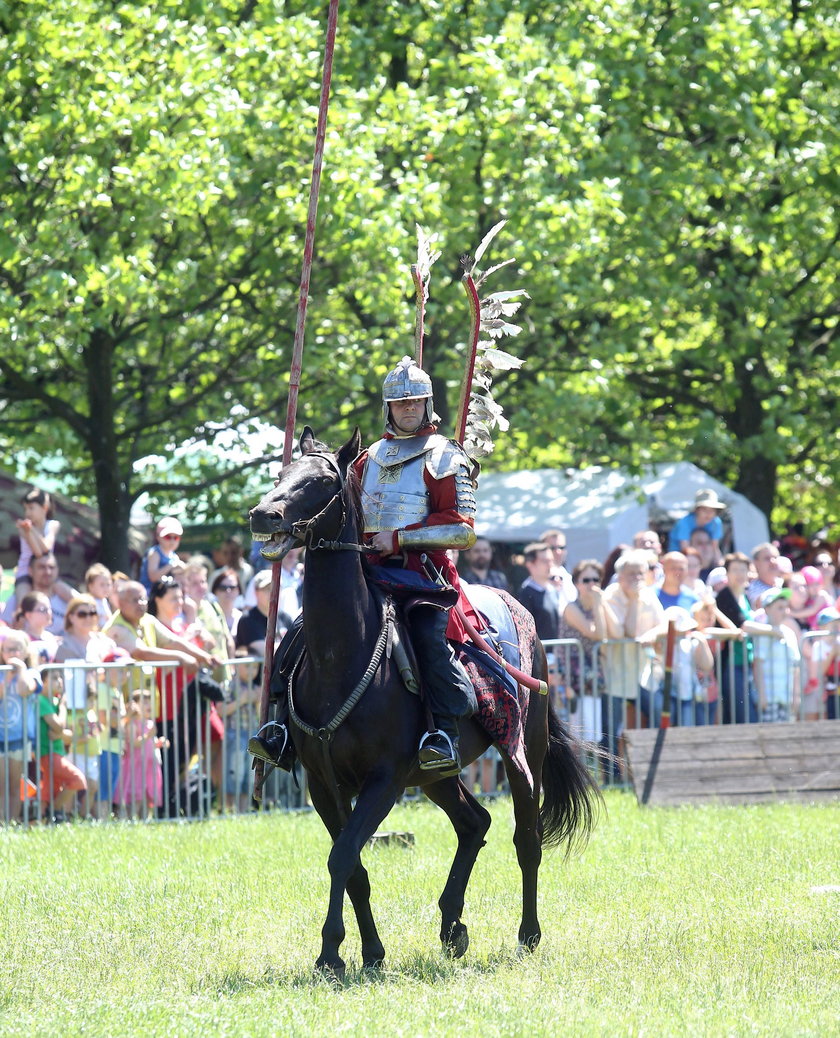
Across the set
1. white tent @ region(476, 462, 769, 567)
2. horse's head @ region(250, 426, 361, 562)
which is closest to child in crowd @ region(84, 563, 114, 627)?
horse's head @ region(250, 426, 361, 562)

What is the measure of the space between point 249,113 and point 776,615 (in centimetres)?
737

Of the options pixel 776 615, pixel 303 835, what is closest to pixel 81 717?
pixel 303 835

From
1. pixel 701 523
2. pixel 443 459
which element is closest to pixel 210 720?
pixel 443 459

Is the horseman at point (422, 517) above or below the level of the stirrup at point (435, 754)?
above

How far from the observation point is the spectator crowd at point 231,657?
12.3 meters

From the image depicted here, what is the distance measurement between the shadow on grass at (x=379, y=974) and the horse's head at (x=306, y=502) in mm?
1820

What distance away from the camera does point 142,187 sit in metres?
15.8

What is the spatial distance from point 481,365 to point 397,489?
1519 millimetres

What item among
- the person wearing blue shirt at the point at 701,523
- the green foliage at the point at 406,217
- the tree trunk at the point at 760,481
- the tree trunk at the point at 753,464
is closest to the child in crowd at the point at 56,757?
the green foliage at the point at 406,217

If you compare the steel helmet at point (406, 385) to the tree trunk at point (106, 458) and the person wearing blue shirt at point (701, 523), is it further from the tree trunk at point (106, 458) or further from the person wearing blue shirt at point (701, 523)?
the tree trunk at point (106, 458)

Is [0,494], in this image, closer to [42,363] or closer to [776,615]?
[42,363]

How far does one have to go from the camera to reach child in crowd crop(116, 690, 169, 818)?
12477 millimetres

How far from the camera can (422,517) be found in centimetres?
781

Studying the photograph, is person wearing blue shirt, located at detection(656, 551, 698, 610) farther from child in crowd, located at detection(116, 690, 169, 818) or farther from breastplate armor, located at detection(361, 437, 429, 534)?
breastplate armor, located at detection(361, 437, 429, 534)
